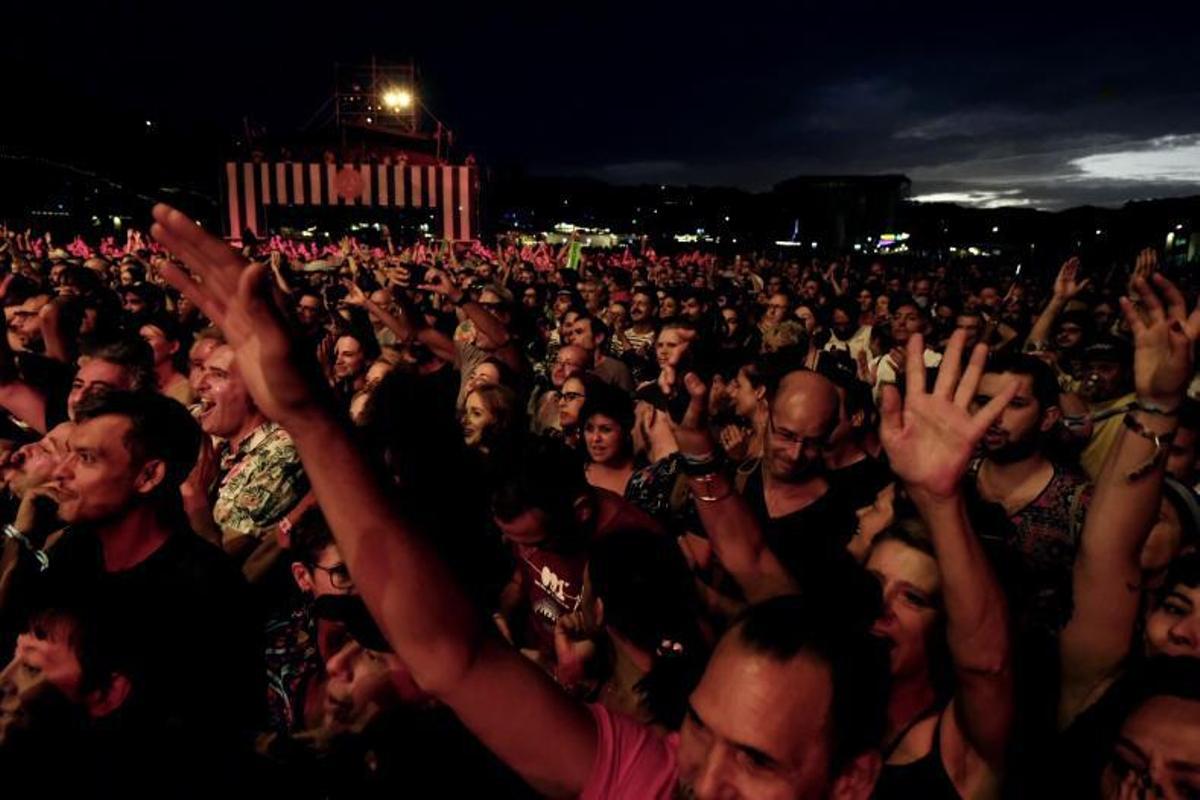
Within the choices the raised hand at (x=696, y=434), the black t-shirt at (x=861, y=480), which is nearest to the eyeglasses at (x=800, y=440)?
the black t-shirt at (x=861, y=480)

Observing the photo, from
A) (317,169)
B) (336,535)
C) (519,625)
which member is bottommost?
(519,625)

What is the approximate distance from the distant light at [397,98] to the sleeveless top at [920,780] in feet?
116

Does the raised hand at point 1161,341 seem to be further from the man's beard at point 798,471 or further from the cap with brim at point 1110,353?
the cap with brim at point 1110,353

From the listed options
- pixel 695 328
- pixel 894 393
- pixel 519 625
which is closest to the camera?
pixel 894 393

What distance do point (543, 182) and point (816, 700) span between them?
77682 millimetres

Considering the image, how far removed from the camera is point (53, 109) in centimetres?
2189

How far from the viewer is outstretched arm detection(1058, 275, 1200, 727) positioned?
2199 mm

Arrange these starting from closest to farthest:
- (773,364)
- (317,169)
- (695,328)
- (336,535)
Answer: (336,535) → (773,364) → (695,328) → (317,169)

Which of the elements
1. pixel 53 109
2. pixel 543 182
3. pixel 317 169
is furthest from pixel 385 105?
pixel 543 182

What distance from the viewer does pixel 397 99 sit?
3394cm

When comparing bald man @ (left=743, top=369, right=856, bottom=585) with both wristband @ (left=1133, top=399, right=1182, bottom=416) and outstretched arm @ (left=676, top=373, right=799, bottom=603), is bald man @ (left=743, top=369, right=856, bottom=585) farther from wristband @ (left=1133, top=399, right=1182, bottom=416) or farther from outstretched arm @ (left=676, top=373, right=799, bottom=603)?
wristband @ (left=1133, top=399, right=1182, bottom=416)

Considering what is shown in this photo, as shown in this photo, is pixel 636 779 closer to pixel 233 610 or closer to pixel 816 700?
pixel 816 700

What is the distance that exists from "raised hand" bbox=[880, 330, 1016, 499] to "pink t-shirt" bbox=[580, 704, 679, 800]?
2.70 ft

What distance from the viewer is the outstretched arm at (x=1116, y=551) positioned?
220cm
